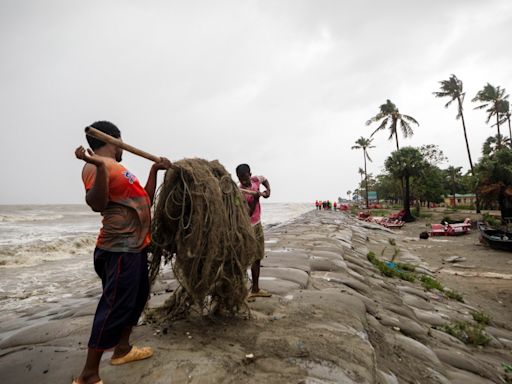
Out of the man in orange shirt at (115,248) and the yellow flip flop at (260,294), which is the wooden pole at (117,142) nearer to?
the man in orange shirt at (115,248)

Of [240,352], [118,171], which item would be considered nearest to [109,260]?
[118,171]

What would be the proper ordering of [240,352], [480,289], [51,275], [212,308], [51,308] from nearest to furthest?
[240,352], [212,308], [51,308], [480,289], [51,275]

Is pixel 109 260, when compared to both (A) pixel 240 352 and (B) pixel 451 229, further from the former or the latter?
(B) pixel 451 229

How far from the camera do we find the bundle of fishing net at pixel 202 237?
2.51 m

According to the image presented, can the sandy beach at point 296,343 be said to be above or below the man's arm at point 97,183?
below

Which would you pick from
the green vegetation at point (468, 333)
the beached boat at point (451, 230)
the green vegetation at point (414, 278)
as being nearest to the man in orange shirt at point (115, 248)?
the green vegetation at point (468, 333)

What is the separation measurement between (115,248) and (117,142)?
2.31 ft

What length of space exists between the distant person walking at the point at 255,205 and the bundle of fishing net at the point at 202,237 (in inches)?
30.0

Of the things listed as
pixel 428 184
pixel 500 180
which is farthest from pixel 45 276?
pixel 428 184

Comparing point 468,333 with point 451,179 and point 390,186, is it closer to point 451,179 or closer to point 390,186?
point 390,186

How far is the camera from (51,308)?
14.6 feet

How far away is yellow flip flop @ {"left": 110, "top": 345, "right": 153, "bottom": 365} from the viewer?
2.11m

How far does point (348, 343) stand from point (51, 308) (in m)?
4.27

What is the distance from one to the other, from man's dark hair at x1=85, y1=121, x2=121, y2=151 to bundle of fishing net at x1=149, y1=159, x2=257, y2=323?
1.89ft
